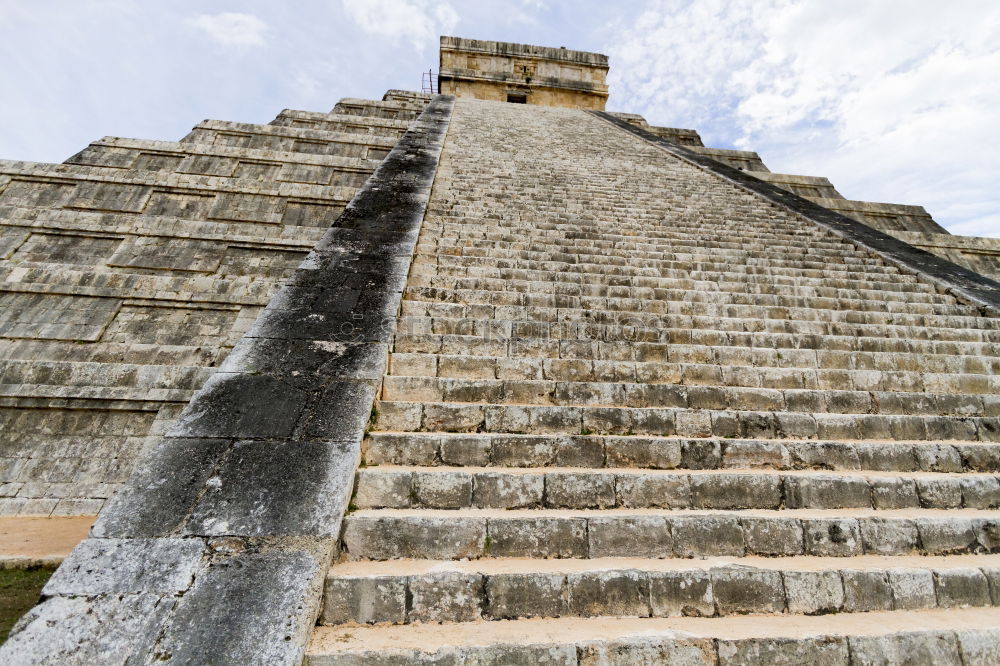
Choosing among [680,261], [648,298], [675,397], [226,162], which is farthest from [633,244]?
[226,162]

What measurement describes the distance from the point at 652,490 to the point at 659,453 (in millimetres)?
324

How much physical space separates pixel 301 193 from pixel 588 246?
6.36 metres

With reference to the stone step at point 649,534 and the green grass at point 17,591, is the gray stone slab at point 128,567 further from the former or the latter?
the green grass at point 17,591

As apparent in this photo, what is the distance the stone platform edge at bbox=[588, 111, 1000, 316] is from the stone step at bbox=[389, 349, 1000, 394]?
2390mm

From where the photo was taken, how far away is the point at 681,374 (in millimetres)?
3832

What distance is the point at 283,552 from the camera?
210 cm

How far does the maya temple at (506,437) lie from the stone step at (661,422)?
0.02 metres

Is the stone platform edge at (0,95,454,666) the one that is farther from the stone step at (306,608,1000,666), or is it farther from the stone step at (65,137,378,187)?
the stone step at (65,137,378,187)

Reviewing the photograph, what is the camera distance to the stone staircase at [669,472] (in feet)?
6.65

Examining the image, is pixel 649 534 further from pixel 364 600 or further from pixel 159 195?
pixel 159 195

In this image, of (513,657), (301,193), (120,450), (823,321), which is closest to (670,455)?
(513,657)

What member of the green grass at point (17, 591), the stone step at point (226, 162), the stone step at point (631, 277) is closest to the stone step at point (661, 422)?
the stone step at point (631, 277)

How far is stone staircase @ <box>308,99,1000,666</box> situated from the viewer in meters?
2.03

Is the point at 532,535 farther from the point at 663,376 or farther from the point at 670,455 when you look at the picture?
the point at 663,376
